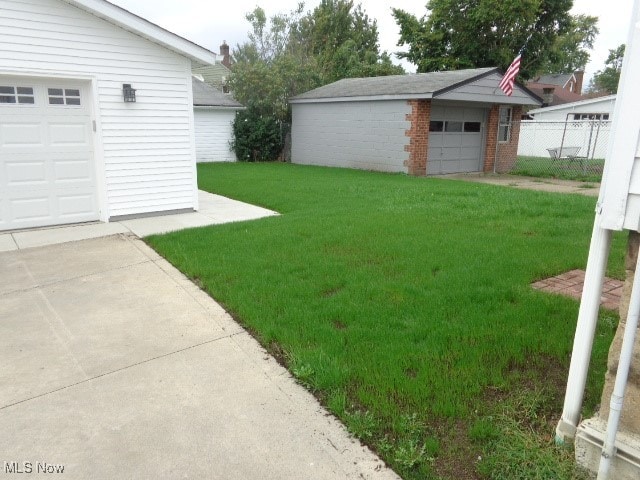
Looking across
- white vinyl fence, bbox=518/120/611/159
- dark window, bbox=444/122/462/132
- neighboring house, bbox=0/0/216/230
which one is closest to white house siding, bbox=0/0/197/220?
neighboring house, bbox=0/0/216/230

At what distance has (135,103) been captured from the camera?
814cm

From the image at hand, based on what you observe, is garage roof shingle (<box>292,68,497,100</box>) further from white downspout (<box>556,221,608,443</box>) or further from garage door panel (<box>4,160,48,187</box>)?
white downspout (<box>556,221,608,443</box>)

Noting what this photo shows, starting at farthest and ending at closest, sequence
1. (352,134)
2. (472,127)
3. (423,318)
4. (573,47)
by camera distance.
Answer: (573,47)
(352,134)
(472,127)
(423,318)

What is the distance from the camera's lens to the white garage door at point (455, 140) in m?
16.1

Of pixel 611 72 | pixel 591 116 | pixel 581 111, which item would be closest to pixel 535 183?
pixel 581 111

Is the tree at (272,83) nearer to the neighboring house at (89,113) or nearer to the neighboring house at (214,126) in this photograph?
Result: the neighboring house at (214,126)

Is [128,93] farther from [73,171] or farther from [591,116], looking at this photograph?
[591,116]

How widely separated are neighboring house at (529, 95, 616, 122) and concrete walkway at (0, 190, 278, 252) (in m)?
22.5

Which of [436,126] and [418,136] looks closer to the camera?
[418,136]

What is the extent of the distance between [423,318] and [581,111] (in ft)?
89.4

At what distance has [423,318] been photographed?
12.9 feet

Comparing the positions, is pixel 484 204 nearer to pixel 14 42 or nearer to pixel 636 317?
pixel 636 317

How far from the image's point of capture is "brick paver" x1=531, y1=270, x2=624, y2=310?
438cm

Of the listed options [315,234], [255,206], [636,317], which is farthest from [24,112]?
[636,317]
